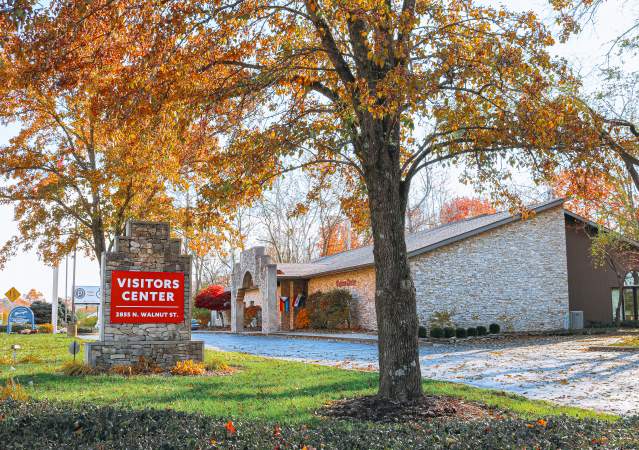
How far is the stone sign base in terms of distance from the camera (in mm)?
13617

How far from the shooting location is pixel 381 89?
7.63 meters

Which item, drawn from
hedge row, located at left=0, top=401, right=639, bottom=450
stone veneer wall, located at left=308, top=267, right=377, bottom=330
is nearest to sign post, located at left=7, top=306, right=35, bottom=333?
stone veneer wall, located at left=308, top=267, right=377, bottom=330

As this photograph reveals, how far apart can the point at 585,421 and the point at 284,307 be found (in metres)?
29.6

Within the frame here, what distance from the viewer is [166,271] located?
14664mm

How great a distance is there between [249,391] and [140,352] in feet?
15.6

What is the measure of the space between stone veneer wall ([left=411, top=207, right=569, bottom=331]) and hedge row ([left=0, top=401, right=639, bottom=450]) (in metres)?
19.1

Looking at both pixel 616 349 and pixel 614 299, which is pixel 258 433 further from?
pixel 614 299

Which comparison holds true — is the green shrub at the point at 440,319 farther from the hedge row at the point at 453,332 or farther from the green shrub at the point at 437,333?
the green shrub at the point at 437,333

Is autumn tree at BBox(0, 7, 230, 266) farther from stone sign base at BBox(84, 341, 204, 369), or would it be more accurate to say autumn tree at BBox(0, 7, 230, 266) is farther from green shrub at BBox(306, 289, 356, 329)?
green shrub at BBox(306, 289, 356, 329)

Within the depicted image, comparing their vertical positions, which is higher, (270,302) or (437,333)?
(270,302)

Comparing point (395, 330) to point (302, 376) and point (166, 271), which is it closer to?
point (302, 376)

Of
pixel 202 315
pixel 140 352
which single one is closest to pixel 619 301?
pixel 140 352

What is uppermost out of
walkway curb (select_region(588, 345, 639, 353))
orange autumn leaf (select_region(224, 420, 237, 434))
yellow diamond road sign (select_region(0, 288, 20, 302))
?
yellow diamond road sign (select_region(0, 288, 20, 302))

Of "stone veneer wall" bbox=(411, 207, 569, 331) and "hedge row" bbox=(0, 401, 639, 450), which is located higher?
"stone veneer wall" bbox=(411, 207, 569, 331)
